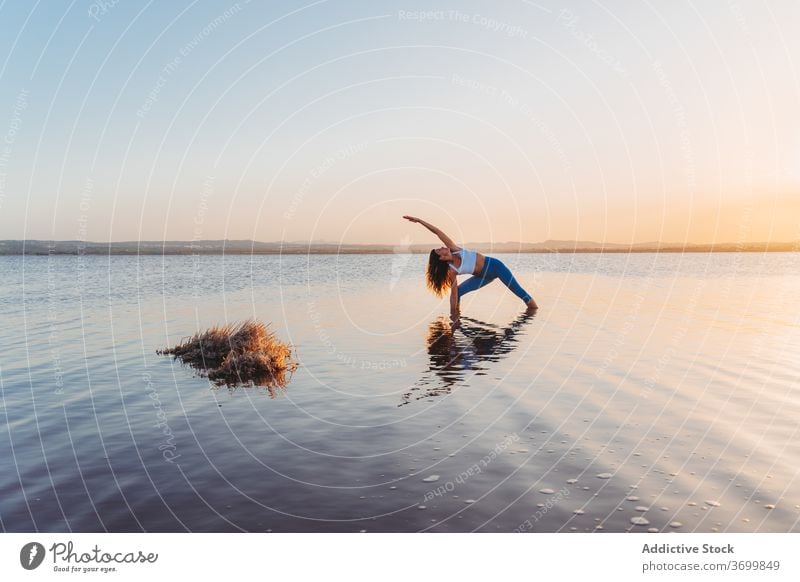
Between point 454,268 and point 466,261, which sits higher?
A: point 466,261

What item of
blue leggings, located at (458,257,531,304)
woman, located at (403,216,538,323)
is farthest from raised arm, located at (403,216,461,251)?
blue leggings, located at (458,257,531,304)

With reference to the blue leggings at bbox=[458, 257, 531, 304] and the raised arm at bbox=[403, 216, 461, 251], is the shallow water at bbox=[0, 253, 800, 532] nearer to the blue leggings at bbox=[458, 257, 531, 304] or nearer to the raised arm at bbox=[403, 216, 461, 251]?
the raised arm at bbox=[403, 216, 461, 251]

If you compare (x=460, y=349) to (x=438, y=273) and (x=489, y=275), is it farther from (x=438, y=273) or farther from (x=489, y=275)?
(x=489, y=275)

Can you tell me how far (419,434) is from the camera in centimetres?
930

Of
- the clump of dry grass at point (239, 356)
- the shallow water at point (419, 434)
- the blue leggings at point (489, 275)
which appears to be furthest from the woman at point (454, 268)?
the clump of dry grass at point (239, 356)

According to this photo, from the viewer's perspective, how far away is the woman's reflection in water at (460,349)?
12.6 metres

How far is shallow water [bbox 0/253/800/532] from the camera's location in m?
6.57

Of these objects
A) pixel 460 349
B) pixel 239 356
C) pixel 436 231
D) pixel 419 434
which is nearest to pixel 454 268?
pixel 436 231

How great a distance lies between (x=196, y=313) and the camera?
83.2 feet

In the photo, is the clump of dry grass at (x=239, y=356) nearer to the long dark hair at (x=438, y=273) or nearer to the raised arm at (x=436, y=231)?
the raised arm at (x=436, y=231)

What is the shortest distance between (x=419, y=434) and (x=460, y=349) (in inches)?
305

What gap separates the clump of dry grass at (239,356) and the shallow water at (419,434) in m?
0.62

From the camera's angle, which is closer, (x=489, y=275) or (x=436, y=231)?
(x=436, y=231)
